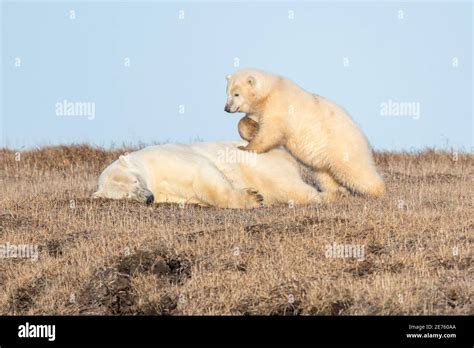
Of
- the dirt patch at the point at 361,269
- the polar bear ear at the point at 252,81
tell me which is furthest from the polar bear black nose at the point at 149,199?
the dirt patch at the point at 361,269

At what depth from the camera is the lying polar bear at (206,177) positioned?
11641 millimetres

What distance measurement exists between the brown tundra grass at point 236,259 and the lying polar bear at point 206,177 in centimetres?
25

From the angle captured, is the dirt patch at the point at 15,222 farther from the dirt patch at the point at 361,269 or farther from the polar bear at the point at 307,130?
the dirt patch at the point at 361,269

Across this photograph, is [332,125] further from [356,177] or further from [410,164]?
[410,164]

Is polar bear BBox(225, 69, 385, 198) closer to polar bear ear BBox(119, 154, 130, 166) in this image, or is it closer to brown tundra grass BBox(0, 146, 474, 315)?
brown tundra grass BBox(0, 146, 474, 315)

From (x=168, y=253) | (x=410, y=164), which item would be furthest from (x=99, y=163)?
(x=168, y=253)

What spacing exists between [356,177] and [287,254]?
12.5 feet

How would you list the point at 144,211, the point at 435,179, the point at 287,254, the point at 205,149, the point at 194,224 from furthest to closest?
the point at 435,179 → the point at 205,149 → the point at 144,211 → the point at 194,224 → the point at 287,254

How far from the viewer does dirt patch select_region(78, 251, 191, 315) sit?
8297 millimetres

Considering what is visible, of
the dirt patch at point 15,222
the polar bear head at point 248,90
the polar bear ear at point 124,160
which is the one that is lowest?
the dirt patch at point 15,222

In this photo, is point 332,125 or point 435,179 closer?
point 332,125

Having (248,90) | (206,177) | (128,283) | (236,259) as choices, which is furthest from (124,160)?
(128,283)

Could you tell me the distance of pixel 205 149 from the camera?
40.4 ft

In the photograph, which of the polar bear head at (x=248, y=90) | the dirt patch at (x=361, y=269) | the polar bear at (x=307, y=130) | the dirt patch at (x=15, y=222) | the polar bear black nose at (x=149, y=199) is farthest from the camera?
the polar bear head at (x=248, y=90)
